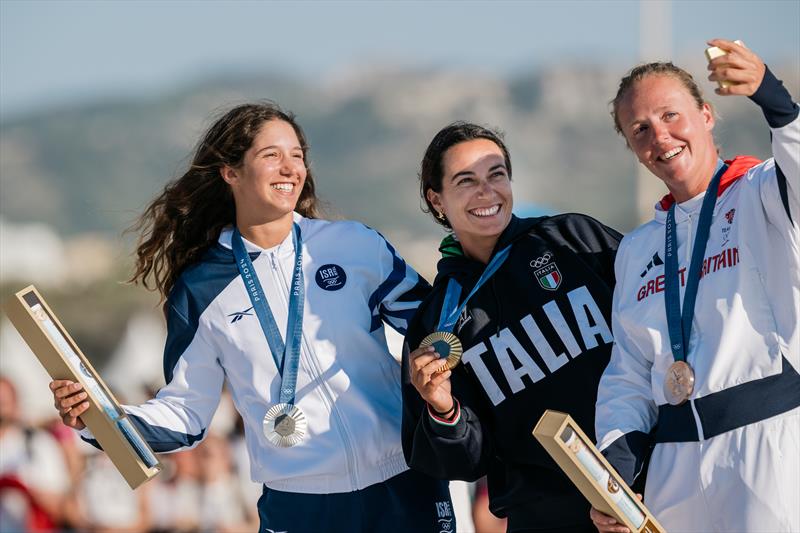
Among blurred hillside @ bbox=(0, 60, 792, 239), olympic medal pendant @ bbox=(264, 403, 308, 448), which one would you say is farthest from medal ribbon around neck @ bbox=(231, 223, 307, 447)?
blurred hillside @ bbox=(0, 60, 792, 239)

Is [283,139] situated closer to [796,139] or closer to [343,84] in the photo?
[796,139]

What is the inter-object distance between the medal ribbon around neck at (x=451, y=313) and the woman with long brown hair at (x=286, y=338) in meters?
0.30

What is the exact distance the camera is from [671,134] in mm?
3816

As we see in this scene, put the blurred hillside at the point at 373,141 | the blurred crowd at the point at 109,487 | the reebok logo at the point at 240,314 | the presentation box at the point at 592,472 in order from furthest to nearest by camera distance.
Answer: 1. the blurred hillside at the point at 373,141
2. the blurred crowd at the point at 109,487
3. the reebok logo at the point at 240,314
4. the presentation box at the point at 592,472

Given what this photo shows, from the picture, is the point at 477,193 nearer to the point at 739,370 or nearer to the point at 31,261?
the point at 739,370

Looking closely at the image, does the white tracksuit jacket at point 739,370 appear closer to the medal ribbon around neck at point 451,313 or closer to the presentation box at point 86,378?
the medal ribbon around neck at point 451,313

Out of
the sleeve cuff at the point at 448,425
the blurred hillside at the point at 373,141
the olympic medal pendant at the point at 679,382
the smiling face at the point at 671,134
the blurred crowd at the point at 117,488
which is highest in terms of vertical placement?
the blurred hillside at the point at 373,141

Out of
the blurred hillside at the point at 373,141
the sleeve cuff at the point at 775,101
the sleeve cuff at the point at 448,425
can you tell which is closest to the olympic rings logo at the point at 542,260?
the sleeve cuff at the point at 448,425

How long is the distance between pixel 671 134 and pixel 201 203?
6.79 ft

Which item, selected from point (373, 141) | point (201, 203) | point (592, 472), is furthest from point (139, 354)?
point (373, 141)

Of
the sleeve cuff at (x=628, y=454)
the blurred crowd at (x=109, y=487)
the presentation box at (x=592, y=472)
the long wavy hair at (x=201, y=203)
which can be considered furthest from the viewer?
the blurred crowd at (x=109, y=487)

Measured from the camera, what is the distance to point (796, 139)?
3.32 metres

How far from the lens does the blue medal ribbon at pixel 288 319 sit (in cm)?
458

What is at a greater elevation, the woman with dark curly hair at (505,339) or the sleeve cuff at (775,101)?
the sleeve cuff at (775,101)
